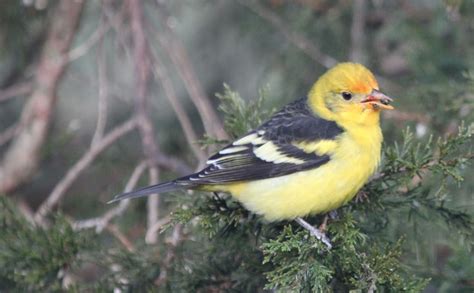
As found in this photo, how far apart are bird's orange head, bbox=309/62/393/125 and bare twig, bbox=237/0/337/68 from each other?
872 millimetres

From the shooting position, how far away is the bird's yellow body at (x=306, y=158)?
343cm

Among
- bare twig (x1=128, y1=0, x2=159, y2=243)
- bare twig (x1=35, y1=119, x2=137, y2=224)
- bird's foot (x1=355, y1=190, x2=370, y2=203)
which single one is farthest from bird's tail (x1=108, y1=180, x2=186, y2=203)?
bird's foot (x1=355, y1=190, x2=370, y2=203)

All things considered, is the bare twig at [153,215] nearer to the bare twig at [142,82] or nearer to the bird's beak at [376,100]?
the bare twig at [142,82]

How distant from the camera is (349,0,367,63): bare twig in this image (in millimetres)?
4680

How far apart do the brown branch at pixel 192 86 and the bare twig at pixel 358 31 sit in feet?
3.02

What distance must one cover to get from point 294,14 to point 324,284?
2.74 meters

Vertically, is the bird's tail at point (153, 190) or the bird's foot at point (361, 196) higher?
the bird's tail at point (153, 190)

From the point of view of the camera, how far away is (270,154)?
3668mm

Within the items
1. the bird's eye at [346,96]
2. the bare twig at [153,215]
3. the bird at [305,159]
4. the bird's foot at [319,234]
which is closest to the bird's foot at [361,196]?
the bird at [305,159]

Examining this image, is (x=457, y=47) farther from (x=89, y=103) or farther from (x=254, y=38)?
(x=89, y=103)

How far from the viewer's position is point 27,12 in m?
4.91

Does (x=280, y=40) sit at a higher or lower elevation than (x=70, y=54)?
lower

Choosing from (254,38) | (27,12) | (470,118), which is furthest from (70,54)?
(470,118)

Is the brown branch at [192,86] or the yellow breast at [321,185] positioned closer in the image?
the yellow breast at [321,185]
